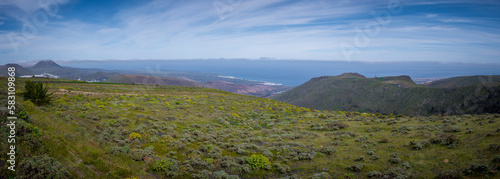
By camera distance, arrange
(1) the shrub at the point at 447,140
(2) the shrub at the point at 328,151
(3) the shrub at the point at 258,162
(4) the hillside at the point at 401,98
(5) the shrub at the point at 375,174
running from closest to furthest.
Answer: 1. (5) the shrub at the point at 375,174
2. (3) the shrub at the point at 258,162
3. (1) the shrub at the point at 447,140
4. (2) the shrub at the point at 328,151
5. (4) the hillside at the point at 401,98

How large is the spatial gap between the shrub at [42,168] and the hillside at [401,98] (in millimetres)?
76855

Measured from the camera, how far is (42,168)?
253 inches

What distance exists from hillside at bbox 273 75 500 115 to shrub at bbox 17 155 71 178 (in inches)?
3026

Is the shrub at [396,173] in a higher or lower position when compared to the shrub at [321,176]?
higher

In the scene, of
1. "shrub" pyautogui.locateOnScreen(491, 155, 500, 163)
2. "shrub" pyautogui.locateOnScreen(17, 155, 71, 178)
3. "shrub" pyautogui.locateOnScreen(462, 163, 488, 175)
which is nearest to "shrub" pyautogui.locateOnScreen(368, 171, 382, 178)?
"shrub" pyautogui.locateOnScreen(462, 163, 488, 175)

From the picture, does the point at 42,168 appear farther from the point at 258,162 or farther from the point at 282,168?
the point at 282,168

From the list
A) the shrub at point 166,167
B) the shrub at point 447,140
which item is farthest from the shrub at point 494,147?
the shrub at point 166,167

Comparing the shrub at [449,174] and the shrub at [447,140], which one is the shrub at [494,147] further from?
the shrub at [449,174]

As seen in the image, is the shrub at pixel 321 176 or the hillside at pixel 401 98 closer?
the shrub at pixel 321 176

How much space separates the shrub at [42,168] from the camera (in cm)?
615

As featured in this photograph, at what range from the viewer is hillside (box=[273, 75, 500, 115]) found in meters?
59.4

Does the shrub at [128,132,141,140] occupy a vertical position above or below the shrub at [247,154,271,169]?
above

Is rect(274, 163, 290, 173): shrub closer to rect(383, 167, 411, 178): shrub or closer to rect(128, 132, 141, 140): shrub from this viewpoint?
rect(383, 167, 411, 178): shrub

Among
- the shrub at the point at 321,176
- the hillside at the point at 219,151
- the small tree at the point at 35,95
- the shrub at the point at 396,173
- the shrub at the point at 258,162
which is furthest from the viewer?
the small tree at the point at 35,95
